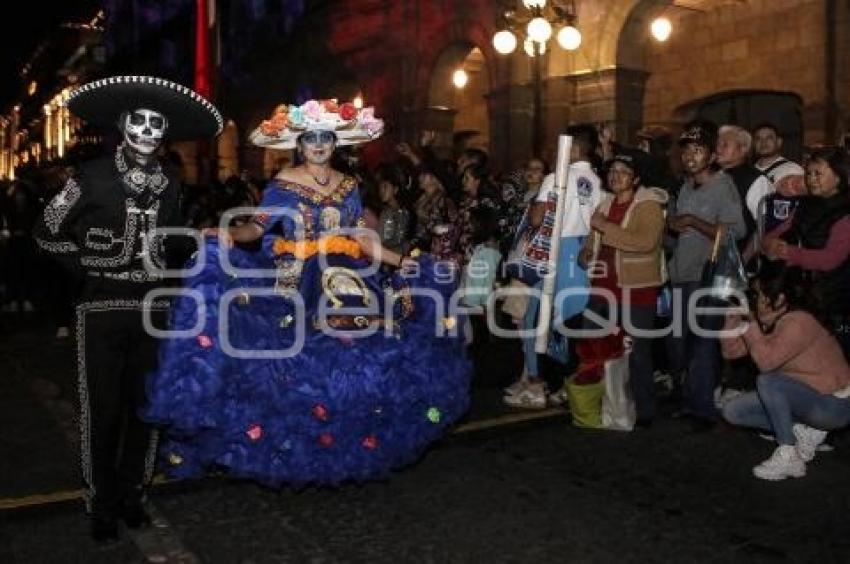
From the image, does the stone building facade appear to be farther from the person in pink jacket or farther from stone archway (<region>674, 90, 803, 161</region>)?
the person in pink jacket

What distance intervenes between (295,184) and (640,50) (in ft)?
36.5

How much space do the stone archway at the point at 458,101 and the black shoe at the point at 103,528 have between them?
14.1 metres

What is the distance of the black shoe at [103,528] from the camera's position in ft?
13.6

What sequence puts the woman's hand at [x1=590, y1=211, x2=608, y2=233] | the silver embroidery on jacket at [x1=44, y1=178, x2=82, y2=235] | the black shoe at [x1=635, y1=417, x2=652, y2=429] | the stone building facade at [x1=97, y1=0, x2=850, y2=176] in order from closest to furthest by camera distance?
the silver embroidery on jacket at [x1=44, y1=178, x2=82, y2=235] → the woman's hand at [x1=590, y1=211, x2=608, y2=233] → the black shoe at [x1=635, y1=417, x2=652, y2=429] → the stone building facade at [x1=97, y1=0, x2=850, y2=176]

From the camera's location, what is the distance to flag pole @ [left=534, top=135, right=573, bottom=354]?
5820 millimetres

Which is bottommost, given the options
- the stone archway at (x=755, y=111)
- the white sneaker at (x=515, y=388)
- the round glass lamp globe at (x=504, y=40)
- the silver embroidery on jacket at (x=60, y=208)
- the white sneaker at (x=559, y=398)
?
the white sneaker at (x=559, y=398)

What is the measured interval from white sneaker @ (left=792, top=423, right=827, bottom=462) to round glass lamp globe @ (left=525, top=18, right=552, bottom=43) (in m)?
7.60

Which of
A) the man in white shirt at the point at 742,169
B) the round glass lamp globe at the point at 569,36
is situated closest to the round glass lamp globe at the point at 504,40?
the round glass lamp globe at the point at 569,36

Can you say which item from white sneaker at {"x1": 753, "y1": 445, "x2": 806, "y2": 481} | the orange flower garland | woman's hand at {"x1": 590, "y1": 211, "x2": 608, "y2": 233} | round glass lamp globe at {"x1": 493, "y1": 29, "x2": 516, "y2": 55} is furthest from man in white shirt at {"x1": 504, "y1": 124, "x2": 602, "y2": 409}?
round glass lamp globe at {"x1": 493, "y1": 29, "x2": 516, "y2": 55}

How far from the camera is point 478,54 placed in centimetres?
A: 1934

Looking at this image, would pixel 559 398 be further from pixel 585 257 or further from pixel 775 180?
pixel 775 180

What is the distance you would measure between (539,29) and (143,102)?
8364 millimetres

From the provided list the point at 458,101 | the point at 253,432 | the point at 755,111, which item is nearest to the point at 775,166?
the point at 253,432

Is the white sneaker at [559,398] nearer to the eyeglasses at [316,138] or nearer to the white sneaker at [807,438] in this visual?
the white sneaker at [807,438]
